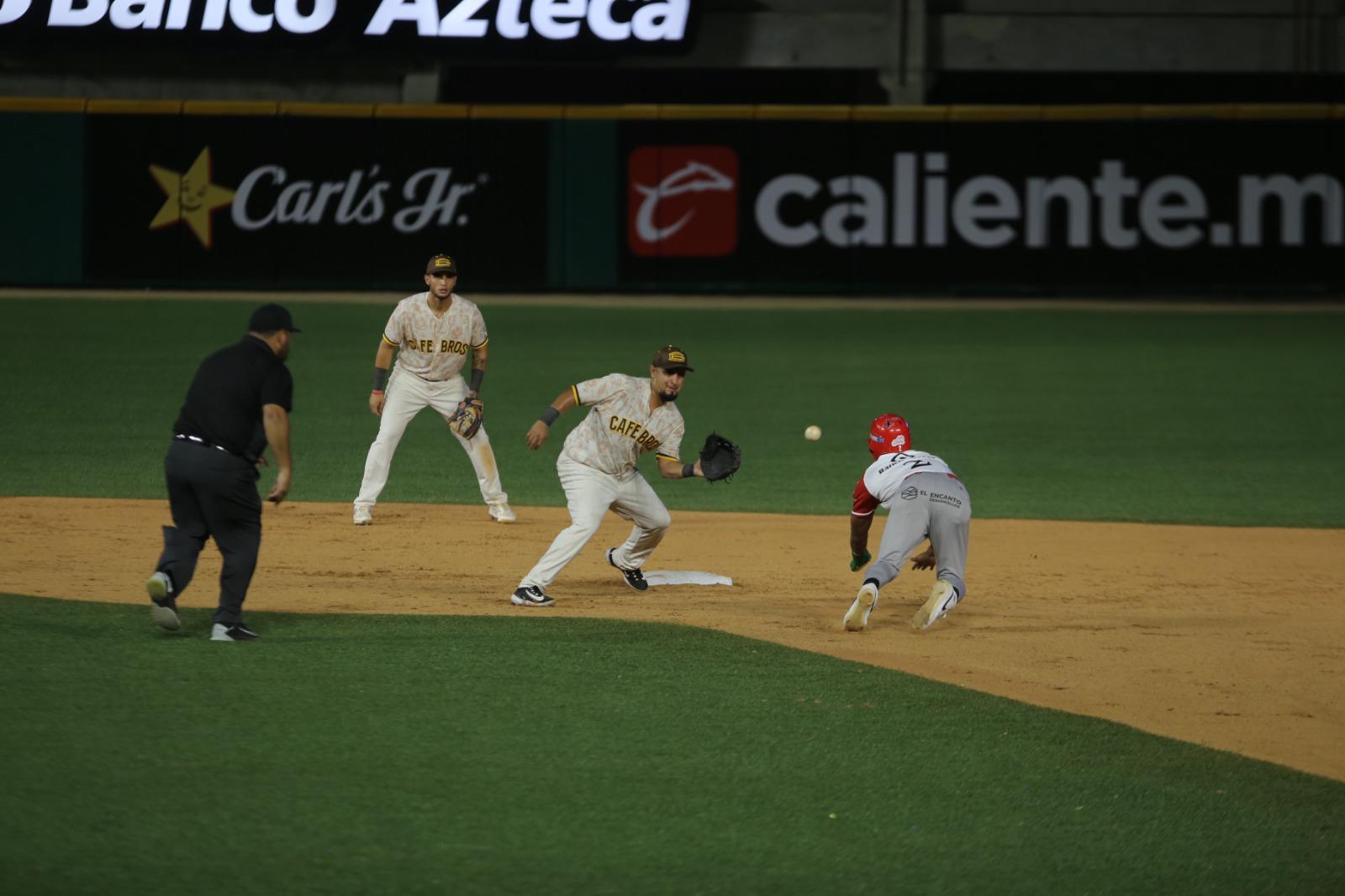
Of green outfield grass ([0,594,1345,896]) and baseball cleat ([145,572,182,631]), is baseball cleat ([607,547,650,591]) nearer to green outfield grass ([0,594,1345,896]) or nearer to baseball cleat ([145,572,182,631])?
green outfield grass ([0,594,1345,896])

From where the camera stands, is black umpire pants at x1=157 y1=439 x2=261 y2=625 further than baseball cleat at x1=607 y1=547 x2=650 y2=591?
No

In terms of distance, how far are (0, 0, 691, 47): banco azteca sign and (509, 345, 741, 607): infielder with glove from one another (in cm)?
2058

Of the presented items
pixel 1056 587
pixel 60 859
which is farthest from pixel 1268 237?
pixel 60 859

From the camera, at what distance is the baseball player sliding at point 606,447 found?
934cm

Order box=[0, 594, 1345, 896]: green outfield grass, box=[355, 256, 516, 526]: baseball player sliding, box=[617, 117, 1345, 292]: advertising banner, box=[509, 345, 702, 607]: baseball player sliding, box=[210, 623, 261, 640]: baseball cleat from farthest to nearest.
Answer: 1. box=[617, 117, 1345, 292]: advertising banner
2. box=[355, 256, 516, 526]: baseball player sliding
3. box=[509, 345, 702, 607]: baseball player sliding
4. box=[210, 623, 261, 640]: baseball cleat
5. box=[0, 594, 1345, 896]: green outfield grass

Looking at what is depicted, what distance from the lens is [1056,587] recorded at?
1062 centimetres

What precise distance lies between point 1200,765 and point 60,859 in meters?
4.35

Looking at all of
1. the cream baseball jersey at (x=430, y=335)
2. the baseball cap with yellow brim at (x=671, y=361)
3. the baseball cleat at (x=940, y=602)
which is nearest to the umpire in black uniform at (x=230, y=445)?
the baseball cap with yellow brim at (x=671, y=361)

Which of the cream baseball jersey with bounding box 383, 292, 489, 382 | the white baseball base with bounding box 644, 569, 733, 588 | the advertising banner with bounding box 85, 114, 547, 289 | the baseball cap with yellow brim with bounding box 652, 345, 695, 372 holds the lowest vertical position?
the white baseball base with bounding box 644, 569, 733, 588

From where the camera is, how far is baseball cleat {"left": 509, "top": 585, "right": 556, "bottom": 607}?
9562 mm

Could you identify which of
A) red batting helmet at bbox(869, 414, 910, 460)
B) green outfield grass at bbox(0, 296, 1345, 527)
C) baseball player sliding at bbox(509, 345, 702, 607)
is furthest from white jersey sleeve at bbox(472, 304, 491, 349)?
red batting helmet at bbox(869, 414, 910, 460)

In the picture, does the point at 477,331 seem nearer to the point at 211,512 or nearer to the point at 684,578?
the point at 684,578

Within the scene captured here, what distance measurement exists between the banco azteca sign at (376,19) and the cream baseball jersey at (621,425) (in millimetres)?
20642

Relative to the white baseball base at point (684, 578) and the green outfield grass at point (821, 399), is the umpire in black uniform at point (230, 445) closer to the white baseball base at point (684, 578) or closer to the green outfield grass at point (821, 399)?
the white baseball base at point (684, 578)
